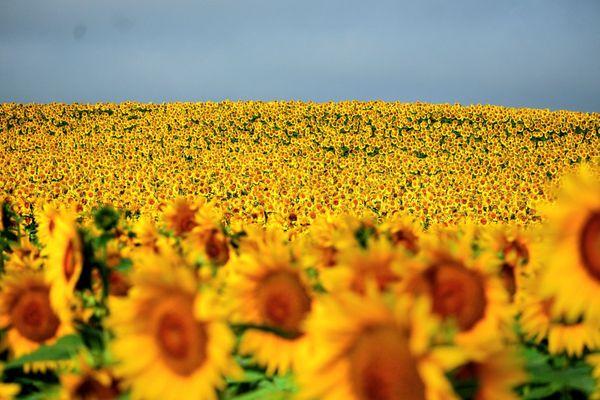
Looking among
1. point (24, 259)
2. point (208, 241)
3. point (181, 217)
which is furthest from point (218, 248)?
point (24, 259)

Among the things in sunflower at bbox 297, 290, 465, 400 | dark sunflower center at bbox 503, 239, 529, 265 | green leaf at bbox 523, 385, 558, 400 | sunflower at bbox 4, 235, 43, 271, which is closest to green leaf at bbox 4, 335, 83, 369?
sunflower at bbox 4, 235, 43, 271

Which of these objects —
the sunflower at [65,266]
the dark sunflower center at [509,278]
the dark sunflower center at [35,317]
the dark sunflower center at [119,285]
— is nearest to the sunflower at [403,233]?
the dark sunflower center at [509,278]

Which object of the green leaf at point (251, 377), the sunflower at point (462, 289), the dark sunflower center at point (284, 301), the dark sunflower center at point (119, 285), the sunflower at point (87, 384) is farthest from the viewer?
the dark sunflower center at point (119, 285)

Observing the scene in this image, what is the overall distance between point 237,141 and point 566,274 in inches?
1027

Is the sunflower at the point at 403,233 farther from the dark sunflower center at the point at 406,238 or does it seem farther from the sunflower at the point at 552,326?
the sunflower at the point at 552,326

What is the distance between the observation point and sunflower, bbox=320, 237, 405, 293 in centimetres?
191

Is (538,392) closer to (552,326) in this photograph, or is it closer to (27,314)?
(552,326)

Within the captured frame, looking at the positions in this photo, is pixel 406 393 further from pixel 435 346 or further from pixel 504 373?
pixel 504 373

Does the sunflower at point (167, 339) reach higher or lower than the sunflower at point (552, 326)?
higher

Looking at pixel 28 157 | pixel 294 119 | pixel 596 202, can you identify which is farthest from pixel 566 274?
pixel 294 119

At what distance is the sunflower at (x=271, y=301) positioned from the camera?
7.41ft

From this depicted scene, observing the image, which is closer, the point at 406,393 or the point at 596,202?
the point at 406,393

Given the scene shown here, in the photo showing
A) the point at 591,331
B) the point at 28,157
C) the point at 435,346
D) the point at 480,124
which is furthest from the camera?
the point at 480,124

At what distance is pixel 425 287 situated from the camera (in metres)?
2.01
